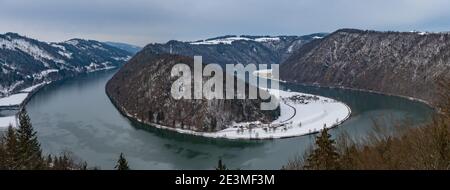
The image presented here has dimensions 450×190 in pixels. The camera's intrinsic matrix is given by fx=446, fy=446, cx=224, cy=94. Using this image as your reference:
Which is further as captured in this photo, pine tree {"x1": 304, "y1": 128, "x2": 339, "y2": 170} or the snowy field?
the snowy field

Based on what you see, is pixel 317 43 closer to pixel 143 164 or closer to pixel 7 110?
pixel 7 110

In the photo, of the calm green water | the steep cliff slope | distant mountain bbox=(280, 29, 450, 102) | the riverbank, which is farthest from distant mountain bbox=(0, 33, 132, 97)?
distant mountain bbox=(280, 29, 450, 102)

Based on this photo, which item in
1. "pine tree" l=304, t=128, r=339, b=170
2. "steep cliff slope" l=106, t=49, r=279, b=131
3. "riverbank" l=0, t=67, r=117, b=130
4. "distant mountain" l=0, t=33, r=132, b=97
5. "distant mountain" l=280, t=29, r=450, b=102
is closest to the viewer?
"pine tree" l=304, t=128, r=339, b=170

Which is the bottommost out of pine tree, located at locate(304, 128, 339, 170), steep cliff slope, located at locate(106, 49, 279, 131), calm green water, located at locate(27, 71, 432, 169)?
calm green water, located at locate(27, 71, 432, 169)

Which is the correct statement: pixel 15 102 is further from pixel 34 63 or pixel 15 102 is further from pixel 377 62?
pixel 377 62

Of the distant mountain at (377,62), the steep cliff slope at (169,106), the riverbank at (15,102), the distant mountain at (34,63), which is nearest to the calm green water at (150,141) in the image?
the riverbank at (15,102)

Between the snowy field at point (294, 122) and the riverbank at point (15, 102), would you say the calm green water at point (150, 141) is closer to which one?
the snowy field at point (294, 122)

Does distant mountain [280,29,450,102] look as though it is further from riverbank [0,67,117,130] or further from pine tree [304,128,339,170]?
pine tree [304,128,339,170]

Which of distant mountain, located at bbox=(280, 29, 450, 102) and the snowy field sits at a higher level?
distant mountain, located at bbox=(280, 29, 450, 102)

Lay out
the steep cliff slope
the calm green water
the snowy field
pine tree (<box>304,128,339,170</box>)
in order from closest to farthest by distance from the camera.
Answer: pine tree (<box>304,128,339,170</box>)
the calm green water
the snowy field
the steep cliff slope
